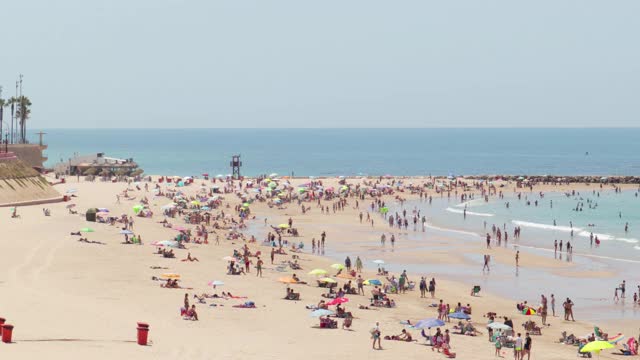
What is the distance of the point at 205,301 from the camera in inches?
1184

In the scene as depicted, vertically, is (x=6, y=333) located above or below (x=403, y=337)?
above

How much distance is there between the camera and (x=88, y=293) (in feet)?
96.7

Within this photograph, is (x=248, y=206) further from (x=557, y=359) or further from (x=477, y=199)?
(x=557, y=359)

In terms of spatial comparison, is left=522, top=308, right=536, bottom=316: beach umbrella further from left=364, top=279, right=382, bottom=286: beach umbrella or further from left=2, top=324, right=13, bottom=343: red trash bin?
left=2, top=324, right=13, bottom=343: red trash bin

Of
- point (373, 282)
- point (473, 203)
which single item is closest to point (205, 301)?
point (373, 282)

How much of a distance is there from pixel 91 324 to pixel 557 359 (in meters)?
13.0

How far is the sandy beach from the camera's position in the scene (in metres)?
23.2

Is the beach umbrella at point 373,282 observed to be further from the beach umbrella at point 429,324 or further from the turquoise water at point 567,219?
the turquoise water at point 567,219

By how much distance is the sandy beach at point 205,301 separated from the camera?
23.2 metres

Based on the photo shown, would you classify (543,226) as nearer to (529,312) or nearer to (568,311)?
(568,311)

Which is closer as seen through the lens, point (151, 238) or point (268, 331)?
point (268, 331)

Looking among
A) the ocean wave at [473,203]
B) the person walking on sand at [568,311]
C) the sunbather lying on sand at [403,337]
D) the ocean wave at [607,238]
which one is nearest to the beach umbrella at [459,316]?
the sunbather lying on sand at [403,337]

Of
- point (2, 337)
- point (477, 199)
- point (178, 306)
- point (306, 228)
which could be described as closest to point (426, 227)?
point (306, 228)

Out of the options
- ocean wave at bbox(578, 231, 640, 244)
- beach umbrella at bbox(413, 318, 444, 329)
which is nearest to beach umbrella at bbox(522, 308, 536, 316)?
beach umbrella at bbox(413, 318, 444, 329)
